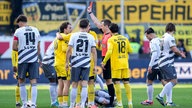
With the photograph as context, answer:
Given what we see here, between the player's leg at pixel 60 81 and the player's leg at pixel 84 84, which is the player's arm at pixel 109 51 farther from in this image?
the player's leg at pixel 60 81

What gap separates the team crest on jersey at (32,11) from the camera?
40.8 m

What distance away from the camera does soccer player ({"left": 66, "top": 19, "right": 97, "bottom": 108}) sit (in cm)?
1961

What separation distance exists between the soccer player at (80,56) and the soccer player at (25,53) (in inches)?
38.4

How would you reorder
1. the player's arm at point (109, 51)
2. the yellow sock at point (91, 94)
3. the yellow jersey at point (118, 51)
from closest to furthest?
the player's arm at point (109, 51), the yellow jersey at point (118, 51), the yellow sock at point (91, 94)

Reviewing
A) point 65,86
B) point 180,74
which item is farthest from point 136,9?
point 65,86

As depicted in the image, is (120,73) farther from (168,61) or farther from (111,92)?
(168,61)

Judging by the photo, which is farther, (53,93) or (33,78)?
(53,93)

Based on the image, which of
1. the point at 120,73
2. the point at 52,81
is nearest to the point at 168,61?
the point at 120,73

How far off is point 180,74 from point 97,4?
333 inches

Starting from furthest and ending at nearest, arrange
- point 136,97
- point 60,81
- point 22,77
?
point 136,97 → point 60,81 → point 22,77

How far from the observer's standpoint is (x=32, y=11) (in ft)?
134

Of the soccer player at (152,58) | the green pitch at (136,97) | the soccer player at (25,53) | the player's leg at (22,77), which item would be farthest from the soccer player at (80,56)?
the soccer player at (152,58)

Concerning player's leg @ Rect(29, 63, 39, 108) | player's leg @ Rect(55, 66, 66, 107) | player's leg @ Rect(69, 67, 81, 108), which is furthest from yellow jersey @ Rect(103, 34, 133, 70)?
player's leg @ Rect(29, 63, 39, 108)

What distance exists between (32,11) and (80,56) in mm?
21612
